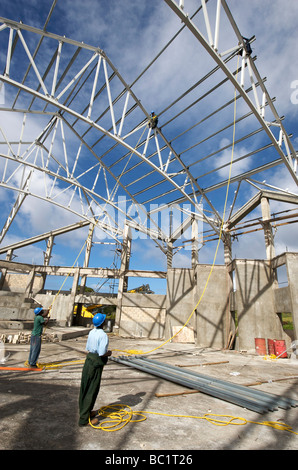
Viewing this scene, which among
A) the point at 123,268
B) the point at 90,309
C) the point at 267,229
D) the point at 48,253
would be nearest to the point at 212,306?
the point at 267,229

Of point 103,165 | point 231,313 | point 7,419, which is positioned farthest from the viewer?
point 231,313

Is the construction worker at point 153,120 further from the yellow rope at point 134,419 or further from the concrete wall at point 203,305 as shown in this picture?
the yellow rope at point 134,419

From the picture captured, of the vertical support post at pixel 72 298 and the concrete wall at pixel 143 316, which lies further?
the vertical support post at pixel 72 298

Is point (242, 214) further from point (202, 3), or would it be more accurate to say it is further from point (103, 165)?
point (202, 3)

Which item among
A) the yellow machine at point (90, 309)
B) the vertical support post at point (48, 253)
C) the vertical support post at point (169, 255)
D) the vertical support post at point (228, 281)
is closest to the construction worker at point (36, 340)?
the vertical support post at point (228, 281)

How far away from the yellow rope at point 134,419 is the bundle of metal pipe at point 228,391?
618 millimetres

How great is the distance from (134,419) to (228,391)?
2703mm

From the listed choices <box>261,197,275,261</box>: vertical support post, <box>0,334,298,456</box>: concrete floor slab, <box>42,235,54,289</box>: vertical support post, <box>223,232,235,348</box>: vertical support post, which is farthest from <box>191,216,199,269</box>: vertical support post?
<box>42,235,54,289</box>: vertical support post

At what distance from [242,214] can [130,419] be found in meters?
16.8

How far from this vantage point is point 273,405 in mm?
4645

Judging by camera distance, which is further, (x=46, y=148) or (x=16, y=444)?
(x=46, y=148)

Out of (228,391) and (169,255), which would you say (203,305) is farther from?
(228,391)

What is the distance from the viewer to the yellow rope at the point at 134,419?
138 inches

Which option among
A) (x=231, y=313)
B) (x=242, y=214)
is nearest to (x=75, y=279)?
(x=231, y=313)
